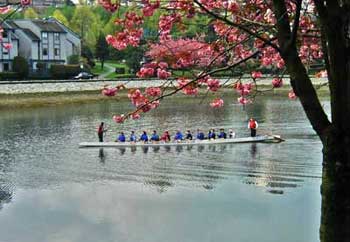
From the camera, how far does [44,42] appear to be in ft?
261

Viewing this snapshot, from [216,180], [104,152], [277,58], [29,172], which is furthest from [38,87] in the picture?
[277,58]

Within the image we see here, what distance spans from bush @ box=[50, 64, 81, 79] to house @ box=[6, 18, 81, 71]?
4.35 metres

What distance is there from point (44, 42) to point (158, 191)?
204 ft

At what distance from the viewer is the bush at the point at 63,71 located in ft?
235

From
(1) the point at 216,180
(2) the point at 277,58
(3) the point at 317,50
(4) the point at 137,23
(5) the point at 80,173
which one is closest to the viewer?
(4) the point at 137,23

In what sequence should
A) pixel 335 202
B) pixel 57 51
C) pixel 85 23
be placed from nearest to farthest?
pixel 335 202
pixel 57 51
pixel 85 23

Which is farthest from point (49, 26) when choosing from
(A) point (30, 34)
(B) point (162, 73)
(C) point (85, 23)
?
(B) point (162, 73)

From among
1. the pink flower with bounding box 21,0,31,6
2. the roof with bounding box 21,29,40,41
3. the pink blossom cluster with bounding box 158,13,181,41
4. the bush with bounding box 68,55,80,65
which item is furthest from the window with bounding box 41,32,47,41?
the pink flower with bounding box 21,0,31,6

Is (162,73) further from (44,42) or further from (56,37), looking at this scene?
(56,37)

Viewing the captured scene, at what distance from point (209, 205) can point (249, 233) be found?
3139 millimetres

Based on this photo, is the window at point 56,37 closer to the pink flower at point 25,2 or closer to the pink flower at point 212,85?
the pink flower at point 212,85

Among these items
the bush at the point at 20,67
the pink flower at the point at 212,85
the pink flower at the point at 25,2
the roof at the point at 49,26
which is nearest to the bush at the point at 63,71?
the bush at the point at 20,67

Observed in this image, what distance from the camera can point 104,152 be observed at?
30.0 m

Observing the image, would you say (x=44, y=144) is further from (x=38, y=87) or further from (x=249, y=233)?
(x=38, y=87)
